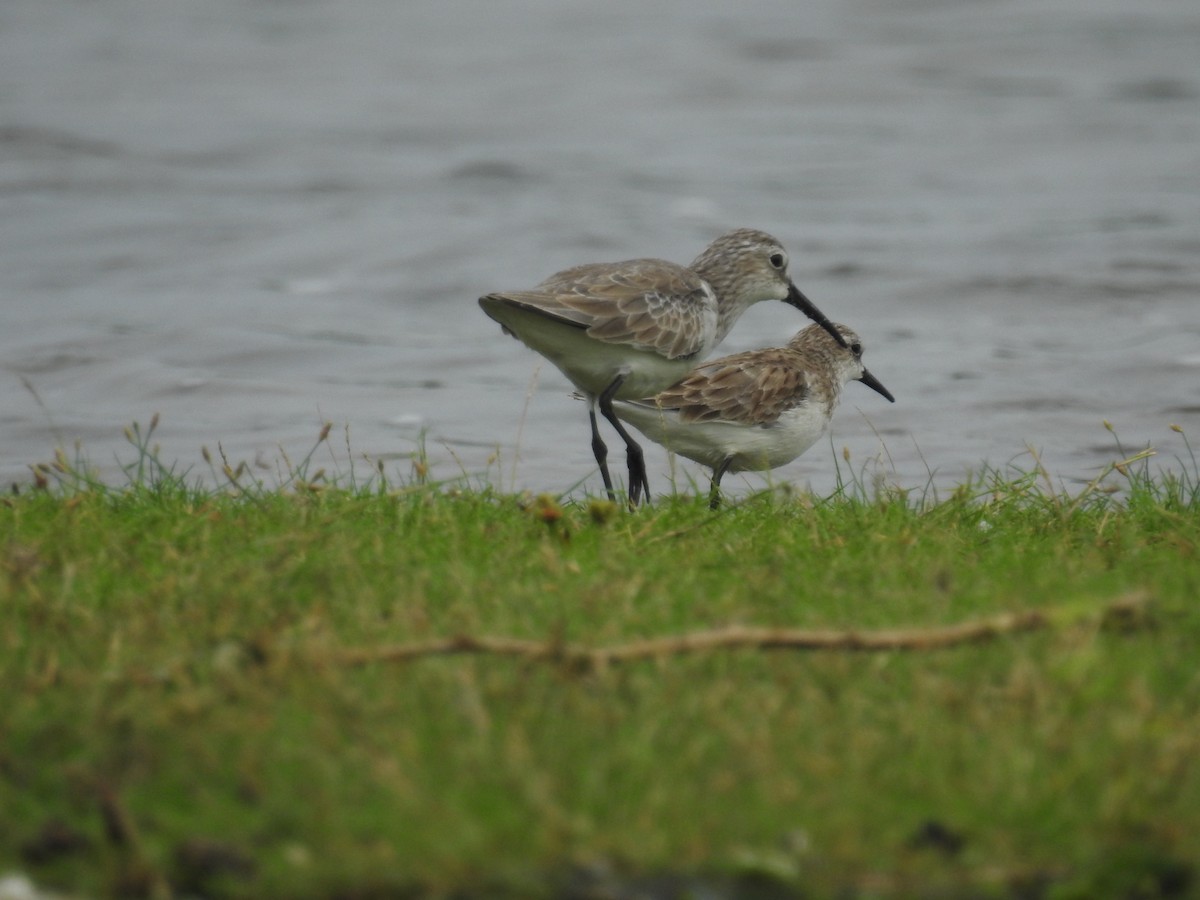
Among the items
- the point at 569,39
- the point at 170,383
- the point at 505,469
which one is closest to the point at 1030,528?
the point at 505,469

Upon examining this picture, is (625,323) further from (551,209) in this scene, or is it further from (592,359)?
(551,209)

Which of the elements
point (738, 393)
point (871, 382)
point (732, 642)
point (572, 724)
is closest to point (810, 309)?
point (871, 382)

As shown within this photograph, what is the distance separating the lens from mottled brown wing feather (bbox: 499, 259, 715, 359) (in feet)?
25.7

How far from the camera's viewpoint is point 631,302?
8008 mm

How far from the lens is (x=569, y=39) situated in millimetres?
31312

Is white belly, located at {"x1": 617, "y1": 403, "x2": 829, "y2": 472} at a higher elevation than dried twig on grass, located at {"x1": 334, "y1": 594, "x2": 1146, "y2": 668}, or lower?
higher

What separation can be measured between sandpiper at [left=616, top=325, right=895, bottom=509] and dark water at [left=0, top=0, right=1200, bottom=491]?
566 mm

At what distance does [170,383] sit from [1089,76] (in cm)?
1829

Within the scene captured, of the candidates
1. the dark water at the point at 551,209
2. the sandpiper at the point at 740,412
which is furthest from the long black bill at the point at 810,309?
the dark water at the point at 551,209

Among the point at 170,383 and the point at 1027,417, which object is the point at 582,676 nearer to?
the point at 1027,417

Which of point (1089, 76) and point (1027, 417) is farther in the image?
point (1089, 76)

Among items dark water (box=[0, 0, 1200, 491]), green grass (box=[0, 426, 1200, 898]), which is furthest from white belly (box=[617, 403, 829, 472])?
green grass (box=[0, 426, 1200, 898])

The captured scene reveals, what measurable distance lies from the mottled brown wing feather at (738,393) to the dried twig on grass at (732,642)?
337 centimetres

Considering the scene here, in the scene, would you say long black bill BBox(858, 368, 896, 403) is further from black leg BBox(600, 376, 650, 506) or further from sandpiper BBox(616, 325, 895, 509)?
black leg BBox(600, 376, 650, 506)
